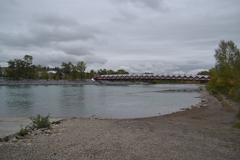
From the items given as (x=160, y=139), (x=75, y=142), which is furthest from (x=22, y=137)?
(x=160, y=139)

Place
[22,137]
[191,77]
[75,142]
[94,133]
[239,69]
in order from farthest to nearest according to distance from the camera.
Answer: [191,77], [239,69], [94,133], [22,137], [75,142]

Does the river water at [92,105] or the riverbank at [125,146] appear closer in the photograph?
the riverbank at [125,146]

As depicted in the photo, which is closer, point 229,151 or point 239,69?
point 229,151

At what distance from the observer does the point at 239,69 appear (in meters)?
49.8

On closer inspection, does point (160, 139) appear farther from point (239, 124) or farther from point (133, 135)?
point (239, 124)

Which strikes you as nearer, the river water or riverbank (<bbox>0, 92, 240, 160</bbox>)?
riverbank (<bbox>0, 92, 240, 160</bbox>)

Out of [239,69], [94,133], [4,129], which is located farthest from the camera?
[239,69]

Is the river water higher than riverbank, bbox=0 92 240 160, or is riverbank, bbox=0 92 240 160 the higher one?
riverbank, bbox=0 92 240 160

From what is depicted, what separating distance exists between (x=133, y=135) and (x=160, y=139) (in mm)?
2043

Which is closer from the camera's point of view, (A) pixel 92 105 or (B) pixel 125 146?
(B) pixel 125 146

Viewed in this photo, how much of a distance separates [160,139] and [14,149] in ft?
23.8

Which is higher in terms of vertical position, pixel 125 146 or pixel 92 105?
pixel 125 146

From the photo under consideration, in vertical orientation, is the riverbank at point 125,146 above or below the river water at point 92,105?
above

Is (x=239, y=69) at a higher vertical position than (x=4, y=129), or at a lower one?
higher
